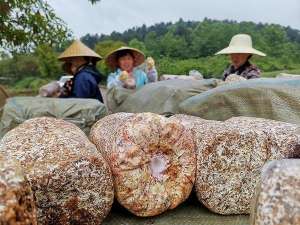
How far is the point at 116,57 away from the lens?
473 centimetres

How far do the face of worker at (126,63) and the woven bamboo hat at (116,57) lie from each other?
7 centimetres

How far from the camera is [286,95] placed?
3271 millimetres

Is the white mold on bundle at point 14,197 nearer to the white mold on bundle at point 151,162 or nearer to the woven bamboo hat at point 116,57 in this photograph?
the white mold on bundle at point 151,162

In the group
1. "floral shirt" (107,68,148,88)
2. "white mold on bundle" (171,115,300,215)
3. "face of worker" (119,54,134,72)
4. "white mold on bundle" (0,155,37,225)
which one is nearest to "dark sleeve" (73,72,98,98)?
"floral shirt" (107,68,148,88)

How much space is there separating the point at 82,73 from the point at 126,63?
0.52 meters

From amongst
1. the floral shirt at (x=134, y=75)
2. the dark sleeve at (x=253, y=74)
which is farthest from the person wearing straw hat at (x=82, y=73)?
the dark sleeve at (x=253, y=74)

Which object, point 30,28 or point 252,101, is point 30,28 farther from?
point 252,101

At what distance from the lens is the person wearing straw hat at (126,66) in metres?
4.33

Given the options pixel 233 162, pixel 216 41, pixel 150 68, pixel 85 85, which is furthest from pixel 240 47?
pixel 216 41

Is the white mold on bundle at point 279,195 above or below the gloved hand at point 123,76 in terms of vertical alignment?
above

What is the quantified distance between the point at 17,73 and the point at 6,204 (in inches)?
1345

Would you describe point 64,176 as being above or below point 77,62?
below

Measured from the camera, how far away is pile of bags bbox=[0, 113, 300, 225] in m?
2.34

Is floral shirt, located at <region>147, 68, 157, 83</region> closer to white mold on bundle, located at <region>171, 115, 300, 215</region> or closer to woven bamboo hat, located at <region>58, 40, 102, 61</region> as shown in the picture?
woven bamboo hat, located at <region>58, 40, 102, 61</region>
